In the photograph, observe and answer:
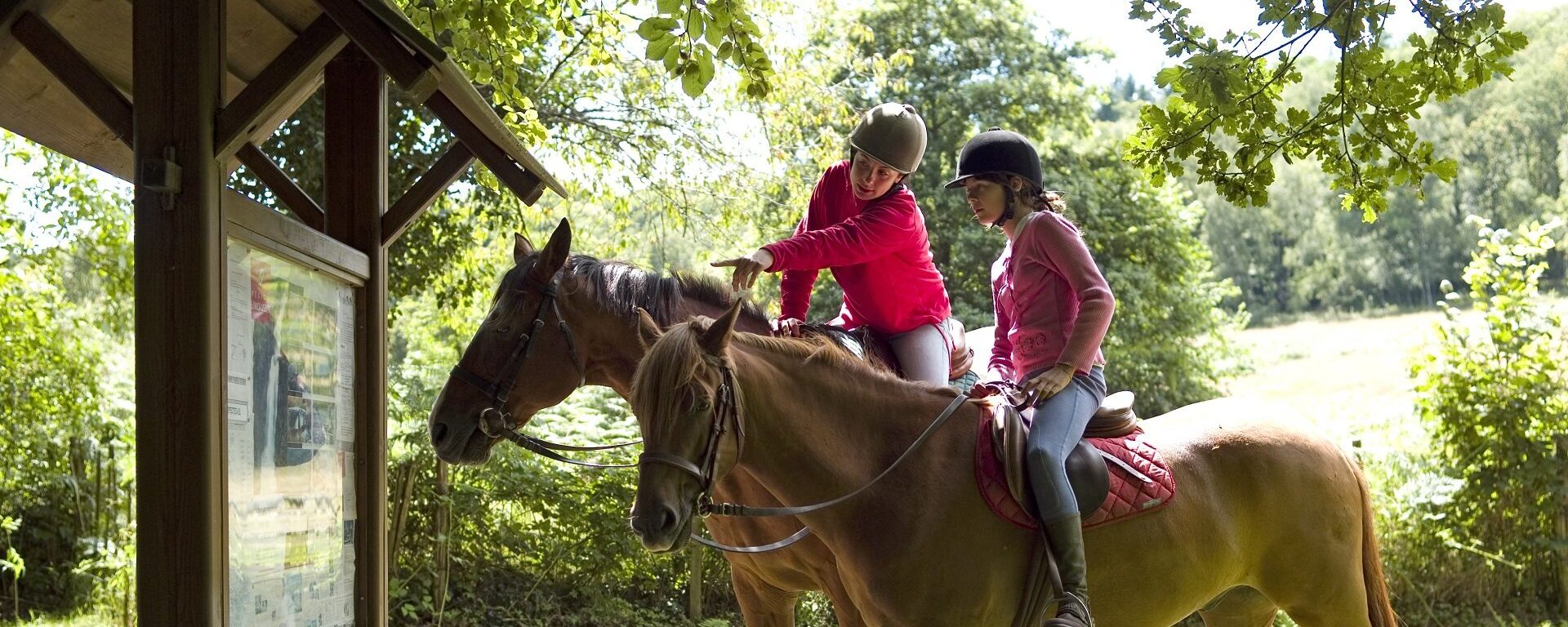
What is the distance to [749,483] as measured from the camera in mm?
4648

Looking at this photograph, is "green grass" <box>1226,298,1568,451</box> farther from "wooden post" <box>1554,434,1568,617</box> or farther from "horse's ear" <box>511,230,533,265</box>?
"horse's ear" <box>511,230,533,265</box>

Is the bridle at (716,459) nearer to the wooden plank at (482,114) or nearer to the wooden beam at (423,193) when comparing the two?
the wooden plank at (482,114)

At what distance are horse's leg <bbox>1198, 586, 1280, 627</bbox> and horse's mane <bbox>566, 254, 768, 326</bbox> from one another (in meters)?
2.42

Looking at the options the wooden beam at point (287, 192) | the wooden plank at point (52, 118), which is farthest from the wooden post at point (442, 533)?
the wooden plank at point (52, 118)

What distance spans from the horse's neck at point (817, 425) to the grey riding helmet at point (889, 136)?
109 centimetres

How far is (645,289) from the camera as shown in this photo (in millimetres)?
5023

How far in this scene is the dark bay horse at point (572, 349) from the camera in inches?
190

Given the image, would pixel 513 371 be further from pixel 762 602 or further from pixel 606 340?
pixel 762 602

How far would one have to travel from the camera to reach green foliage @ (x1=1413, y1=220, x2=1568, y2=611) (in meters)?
9.60

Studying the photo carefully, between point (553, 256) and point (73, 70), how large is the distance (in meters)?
2.25

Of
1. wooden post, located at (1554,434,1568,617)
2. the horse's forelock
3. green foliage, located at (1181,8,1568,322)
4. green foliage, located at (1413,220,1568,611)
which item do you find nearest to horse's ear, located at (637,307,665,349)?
the horse's forelock

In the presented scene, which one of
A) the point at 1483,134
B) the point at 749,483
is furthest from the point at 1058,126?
the point at 1483,134

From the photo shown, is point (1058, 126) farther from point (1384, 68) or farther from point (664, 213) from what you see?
point (1384, 68)

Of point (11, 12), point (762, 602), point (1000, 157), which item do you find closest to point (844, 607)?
point (762, 602)
